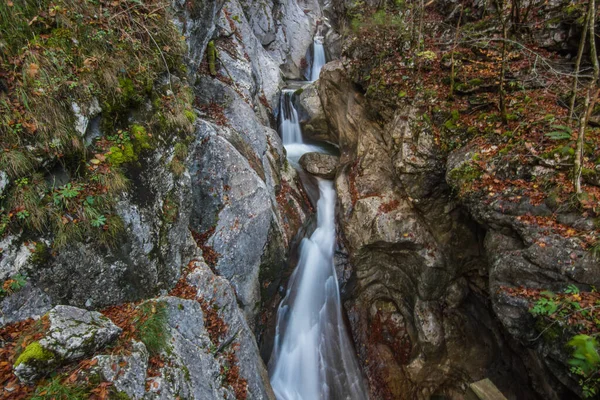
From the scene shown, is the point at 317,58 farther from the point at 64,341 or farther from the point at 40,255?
the point at 64,341

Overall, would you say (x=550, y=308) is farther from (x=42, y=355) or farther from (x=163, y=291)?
(x=42, y=355)

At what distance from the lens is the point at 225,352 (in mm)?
5363

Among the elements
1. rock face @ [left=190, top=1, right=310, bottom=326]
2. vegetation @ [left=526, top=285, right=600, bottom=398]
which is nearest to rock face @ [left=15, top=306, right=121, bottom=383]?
rock face @ [left=190, top=1, right=310, bottom=326]

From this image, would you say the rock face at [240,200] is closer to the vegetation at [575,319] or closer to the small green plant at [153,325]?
the small green plant at [153,325]

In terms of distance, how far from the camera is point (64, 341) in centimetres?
339

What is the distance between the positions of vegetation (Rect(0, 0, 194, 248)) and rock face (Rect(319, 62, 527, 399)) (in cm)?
602

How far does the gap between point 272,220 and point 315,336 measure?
3.79m

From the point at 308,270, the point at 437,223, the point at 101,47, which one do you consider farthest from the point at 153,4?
the point at 437,223

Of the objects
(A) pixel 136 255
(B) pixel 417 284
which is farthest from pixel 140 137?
(B) pixel 417 284

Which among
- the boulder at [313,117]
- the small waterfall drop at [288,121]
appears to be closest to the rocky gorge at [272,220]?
the boulder at [313,117]

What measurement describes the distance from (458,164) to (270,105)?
9149 mm

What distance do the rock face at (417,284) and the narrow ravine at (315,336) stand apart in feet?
1.72

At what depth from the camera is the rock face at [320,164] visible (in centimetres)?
1145

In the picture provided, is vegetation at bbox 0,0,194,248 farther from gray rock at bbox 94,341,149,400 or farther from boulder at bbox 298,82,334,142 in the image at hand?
boulder at bbox 298,82,334,142
